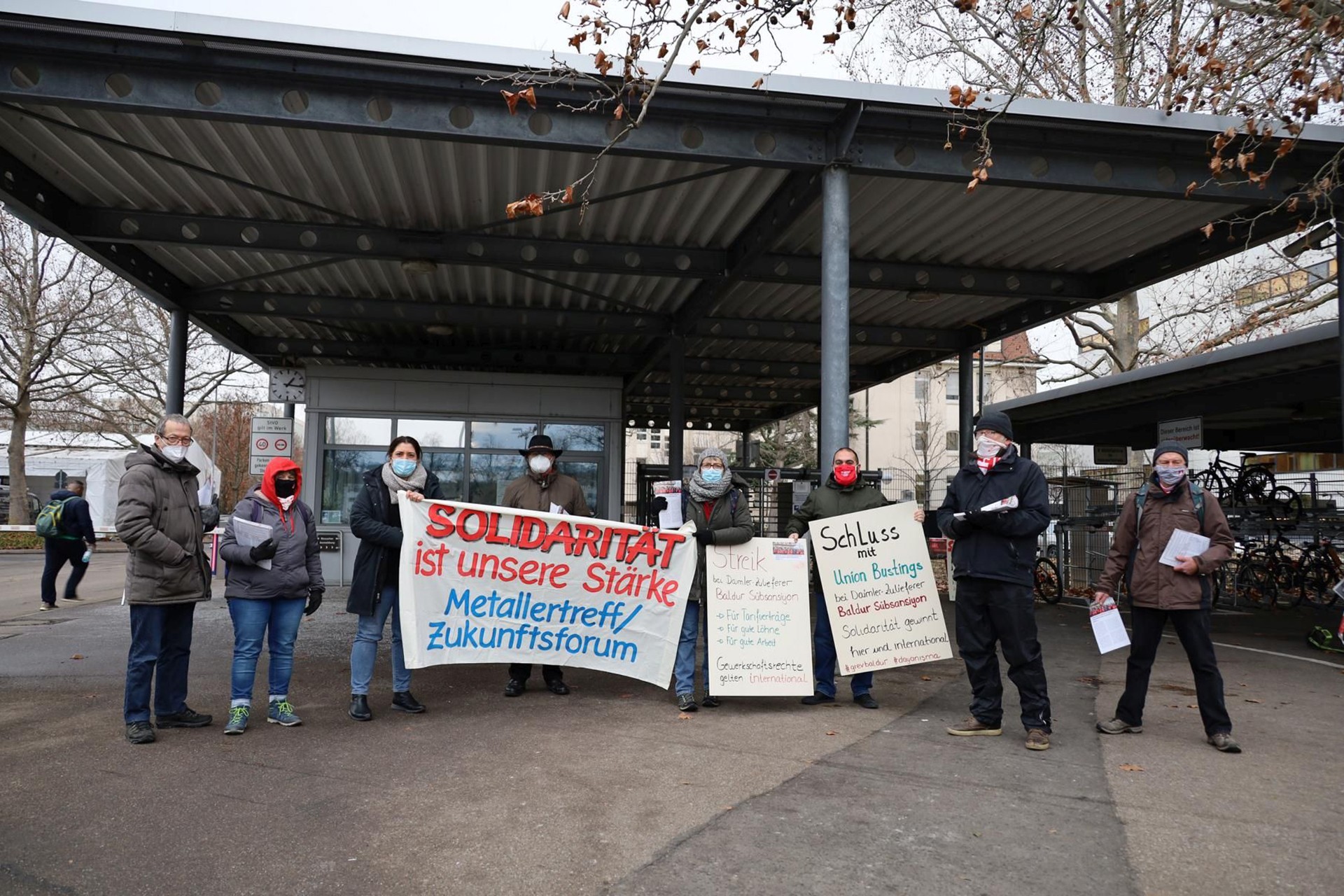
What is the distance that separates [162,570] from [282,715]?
1.23 m

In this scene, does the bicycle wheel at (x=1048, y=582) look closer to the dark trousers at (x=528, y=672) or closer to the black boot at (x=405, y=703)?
the dark trousers at (x=528, y=672)

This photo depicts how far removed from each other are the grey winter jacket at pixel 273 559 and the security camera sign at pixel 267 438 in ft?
36.0

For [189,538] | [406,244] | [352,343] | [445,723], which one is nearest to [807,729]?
[445,723]

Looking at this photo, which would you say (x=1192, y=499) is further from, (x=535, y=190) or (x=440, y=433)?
(x=440, y=433)

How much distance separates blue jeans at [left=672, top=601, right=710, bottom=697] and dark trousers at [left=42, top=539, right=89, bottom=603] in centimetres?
1079

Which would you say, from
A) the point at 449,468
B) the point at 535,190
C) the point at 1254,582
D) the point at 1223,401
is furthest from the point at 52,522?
the point at 1254,582

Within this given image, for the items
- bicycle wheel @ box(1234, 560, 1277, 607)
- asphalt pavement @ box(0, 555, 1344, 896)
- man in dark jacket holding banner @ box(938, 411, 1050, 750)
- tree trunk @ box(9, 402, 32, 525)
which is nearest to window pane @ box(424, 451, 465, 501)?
asphalt pavement @ box(0, 555, 1344, 896)

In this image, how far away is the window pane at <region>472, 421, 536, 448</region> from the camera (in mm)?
18188

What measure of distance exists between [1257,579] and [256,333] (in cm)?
1879

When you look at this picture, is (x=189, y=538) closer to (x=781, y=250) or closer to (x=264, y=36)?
(x=264, y=36)

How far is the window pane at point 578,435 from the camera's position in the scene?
1850 cm

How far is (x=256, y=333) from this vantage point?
17531 millimetres

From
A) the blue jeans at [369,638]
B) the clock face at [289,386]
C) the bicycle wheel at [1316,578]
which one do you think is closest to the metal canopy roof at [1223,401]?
the bicycle wheel at [1316,578]

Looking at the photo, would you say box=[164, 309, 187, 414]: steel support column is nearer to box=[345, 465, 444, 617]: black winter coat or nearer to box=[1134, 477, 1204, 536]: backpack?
box=[345, 465, 444, 617]: black winter coat
